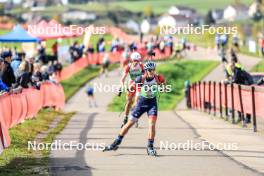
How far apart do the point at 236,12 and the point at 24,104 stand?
6098 inches

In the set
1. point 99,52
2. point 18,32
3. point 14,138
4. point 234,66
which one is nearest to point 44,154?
point 14,138

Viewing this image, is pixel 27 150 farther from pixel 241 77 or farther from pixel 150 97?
pixel 241 77

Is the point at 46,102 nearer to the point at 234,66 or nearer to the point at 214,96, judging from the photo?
the point at 214,96

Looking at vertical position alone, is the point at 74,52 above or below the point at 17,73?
above

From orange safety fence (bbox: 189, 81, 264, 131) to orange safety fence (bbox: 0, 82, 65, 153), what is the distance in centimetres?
599

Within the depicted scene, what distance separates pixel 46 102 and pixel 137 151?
14131 millimetres

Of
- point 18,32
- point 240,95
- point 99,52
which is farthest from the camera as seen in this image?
point 99,52

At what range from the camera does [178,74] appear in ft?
182

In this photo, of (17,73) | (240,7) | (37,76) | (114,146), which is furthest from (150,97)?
(240,7)

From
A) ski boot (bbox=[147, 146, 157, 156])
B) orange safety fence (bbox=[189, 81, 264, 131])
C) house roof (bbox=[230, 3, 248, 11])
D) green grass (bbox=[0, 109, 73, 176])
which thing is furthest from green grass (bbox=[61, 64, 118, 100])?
house roof (bbox=[230, 3, 248, 11])

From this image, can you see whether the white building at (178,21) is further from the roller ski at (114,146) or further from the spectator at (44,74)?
the roller ski at (114,146)

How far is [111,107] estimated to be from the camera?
136 feet

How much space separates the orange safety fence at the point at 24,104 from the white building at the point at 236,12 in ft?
412

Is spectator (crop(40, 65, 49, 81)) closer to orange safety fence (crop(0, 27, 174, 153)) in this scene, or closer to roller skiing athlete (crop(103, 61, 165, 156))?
orange safety fence (crop(0, 27, 174, 153))
